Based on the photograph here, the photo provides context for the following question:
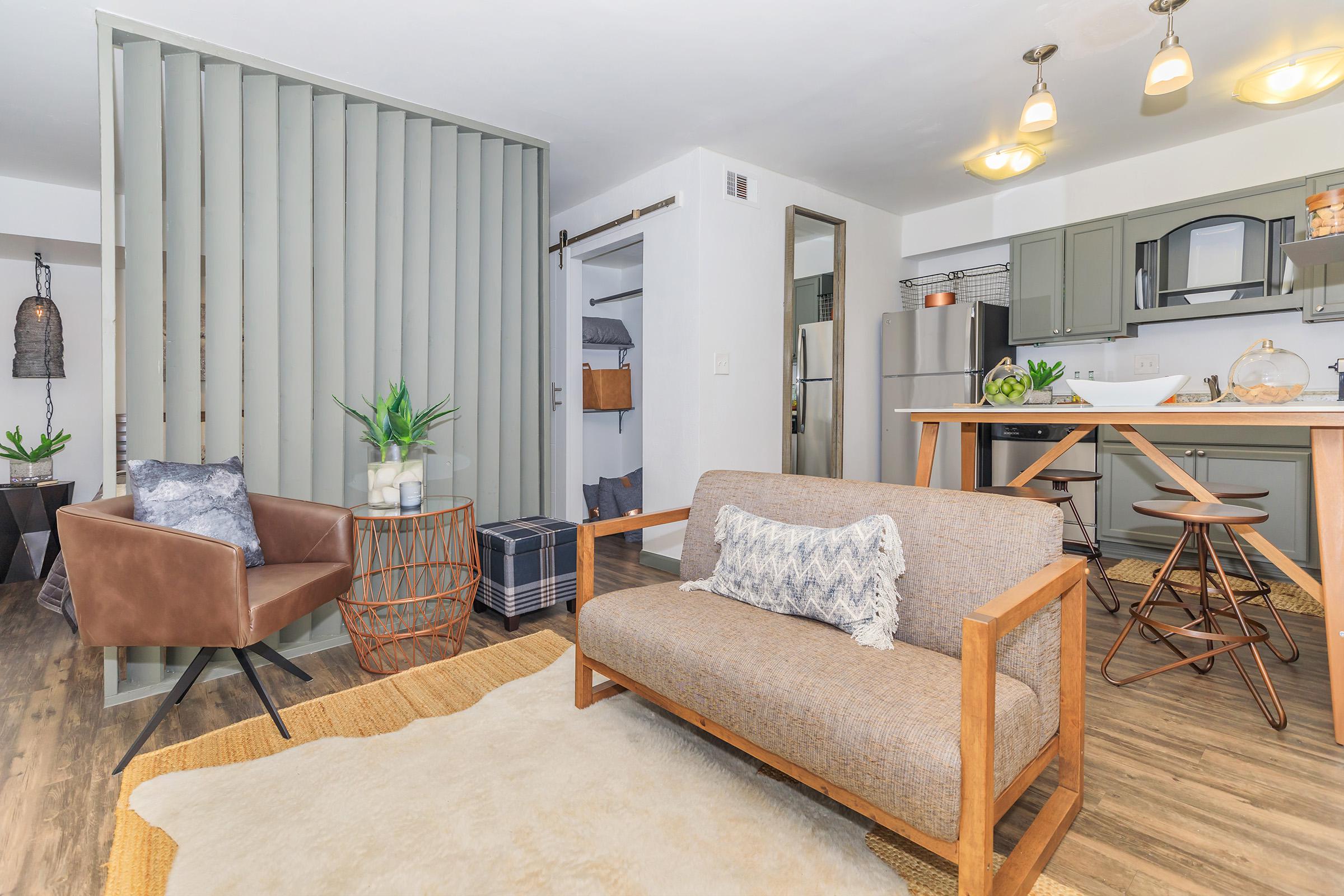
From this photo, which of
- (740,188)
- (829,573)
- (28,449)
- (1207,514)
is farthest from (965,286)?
(28,449)

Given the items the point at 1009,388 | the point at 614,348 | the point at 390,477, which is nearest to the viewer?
the point at 390,477

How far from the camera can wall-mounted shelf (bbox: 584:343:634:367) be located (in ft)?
17.5

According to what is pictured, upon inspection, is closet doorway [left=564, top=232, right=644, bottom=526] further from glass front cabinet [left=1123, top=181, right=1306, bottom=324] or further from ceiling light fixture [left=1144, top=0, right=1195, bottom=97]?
glass front cabinet [left=1123, top=181, right=1306, bottom=324]

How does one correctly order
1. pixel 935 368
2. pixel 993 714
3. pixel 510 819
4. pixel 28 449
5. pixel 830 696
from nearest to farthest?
pixel 993 714 → pixel 830 696 → pixel 510 819 → pixel 28 449 → pixel 935 368

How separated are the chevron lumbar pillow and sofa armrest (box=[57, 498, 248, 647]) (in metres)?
1.44

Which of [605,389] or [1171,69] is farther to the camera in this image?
[605,389]

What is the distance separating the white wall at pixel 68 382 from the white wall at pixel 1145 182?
6056 mm

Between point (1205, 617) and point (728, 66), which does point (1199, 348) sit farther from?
point (728, 66)

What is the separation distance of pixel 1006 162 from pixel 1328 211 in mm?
1535

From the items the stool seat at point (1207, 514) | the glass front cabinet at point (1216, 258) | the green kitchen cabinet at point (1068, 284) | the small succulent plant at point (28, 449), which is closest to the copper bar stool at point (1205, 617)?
the stool seat at point (1207, 514)

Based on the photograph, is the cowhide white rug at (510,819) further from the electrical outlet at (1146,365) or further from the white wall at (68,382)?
the white wall at (68,382)

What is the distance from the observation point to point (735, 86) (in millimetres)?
3031

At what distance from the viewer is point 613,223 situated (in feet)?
14.1

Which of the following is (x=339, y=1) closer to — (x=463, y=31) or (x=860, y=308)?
(x=463, y=31)
